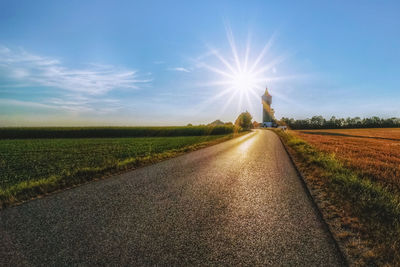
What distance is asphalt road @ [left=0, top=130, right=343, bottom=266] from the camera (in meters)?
2.29

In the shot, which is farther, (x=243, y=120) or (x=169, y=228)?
(x=243, y=120)

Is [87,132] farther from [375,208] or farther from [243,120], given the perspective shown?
[243,120]

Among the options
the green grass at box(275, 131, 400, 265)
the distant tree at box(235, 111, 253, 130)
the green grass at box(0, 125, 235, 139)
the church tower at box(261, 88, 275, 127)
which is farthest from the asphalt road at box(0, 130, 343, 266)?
the church tower at box(261, 88, 275, 127)

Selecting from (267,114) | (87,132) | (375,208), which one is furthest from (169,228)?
(267,114)

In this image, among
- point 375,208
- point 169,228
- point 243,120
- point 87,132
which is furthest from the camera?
point 243,120

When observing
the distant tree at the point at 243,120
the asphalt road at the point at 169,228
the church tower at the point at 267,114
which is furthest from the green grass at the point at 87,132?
the church tower at the point at 267,114

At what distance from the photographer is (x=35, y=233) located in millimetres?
2865

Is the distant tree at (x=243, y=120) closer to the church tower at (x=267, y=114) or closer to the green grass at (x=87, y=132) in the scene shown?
the green grass at (x=87, y=132)

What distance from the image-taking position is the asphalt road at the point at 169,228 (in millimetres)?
2293

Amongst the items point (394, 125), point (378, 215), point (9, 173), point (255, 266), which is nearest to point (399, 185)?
point (378, 215)

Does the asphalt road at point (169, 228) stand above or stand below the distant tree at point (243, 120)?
below

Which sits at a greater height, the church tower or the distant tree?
the church tower

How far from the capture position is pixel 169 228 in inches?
114

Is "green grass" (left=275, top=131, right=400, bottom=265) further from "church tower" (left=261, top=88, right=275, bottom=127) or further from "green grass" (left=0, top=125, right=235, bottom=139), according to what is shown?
"church tower" (left=261, top=88, right=275, bottom=127)
